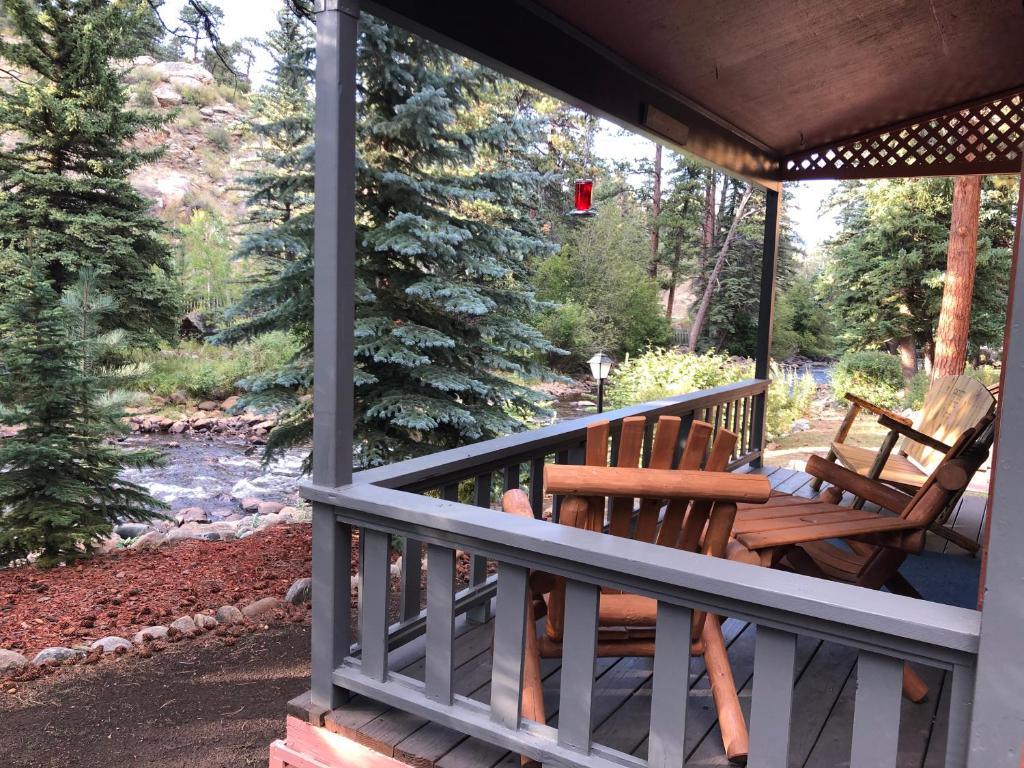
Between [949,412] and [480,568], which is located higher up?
[949,412]

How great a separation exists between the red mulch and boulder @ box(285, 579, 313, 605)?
16 cm

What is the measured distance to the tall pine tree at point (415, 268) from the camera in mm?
6102

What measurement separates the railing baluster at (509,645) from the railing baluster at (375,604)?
0.38 metres

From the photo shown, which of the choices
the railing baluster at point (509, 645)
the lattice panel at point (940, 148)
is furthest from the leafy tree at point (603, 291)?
the railing baluster at point (509, 645)

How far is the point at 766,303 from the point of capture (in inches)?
201

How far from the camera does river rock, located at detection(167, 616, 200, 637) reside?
4.23m

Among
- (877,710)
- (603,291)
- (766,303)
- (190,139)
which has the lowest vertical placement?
(877,710)

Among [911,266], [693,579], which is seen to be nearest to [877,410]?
[693,579]

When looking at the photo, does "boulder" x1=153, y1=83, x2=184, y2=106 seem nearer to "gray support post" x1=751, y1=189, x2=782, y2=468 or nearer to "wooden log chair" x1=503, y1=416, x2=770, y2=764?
"gray support post" x1=751, y1=189, x2=782, y2=468

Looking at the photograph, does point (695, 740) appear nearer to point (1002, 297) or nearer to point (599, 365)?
point (599, 365)

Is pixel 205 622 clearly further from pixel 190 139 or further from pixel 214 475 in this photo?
→ pixel 190 139

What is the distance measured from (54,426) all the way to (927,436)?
597 centimetres

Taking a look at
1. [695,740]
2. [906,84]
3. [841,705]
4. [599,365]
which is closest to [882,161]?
[906,84]

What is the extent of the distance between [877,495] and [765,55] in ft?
6.36
